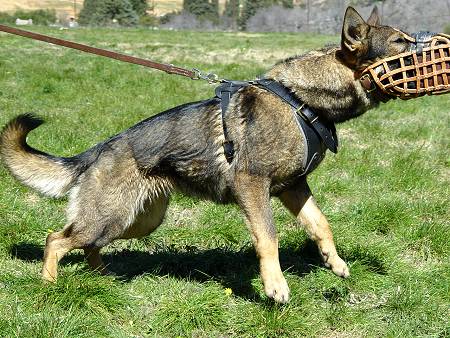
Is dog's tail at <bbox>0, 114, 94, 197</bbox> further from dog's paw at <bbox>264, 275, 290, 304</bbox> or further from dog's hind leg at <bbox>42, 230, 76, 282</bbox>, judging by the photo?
dog's paw at <bbox>264, 275, 290, 304</bbox>

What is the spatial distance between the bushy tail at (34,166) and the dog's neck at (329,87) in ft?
5.92

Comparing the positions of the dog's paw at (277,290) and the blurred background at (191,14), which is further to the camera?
the blurred background at (191,14)

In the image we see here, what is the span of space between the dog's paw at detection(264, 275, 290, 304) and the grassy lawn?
10 cm

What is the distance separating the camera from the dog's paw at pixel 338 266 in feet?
13.5

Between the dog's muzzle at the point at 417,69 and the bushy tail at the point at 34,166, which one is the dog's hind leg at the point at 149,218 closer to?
the bushy tail at the point at 34,166

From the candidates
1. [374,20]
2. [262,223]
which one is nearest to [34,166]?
[262,223]

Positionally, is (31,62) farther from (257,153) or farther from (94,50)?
(257,153)

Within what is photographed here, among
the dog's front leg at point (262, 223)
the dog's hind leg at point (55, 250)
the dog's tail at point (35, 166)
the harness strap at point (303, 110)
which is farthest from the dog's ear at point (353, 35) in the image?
the dog's hind leg at point (55, 250)

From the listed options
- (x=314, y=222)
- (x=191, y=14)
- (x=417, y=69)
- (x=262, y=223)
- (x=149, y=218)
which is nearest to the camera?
(x=417, y=69)

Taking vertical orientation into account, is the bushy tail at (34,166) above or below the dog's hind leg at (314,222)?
above

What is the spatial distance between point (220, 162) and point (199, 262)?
114cm

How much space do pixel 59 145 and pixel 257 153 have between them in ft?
14.0

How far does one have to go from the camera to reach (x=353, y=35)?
3.66 metres

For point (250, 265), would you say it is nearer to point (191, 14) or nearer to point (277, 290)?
point (277, 290)
